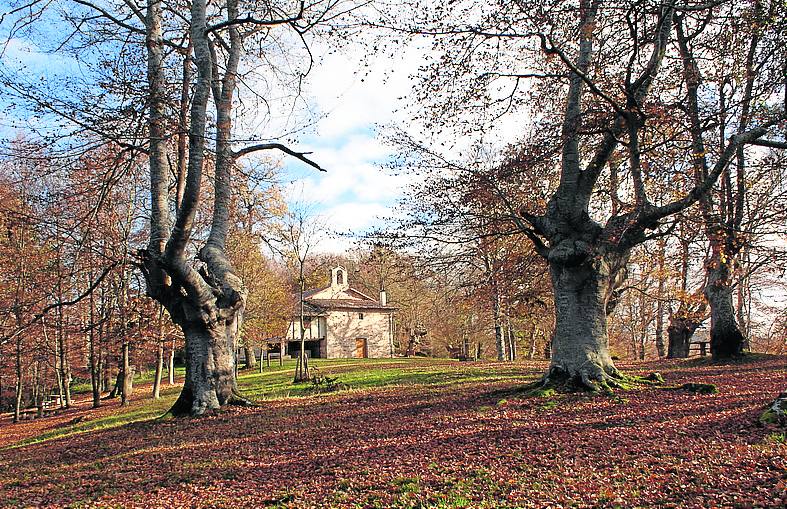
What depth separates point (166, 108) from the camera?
9742 millimetres

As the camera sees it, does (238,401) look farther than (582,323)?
Yes

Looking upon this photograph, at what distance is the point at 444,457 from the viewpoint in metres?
5.82

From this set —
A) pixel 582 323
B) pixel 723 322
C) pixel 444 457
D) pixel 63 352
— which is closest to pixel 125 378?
pixel 63 352

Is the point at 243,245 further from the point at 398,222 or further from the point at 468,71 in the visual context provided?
the point at 468,71

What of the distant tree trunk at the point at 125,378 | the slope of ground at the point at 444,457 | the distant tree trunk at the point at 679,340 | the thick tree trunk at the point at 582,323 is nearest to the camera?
the slope of ground at the point at 444,457

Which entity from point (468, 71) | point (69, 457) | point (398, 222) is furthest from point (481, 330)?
point (69, 457)

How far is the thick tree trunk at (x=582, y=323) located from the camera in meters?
9.53

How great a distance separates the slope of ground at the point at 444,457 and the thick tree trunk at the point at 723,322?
514 centimetres

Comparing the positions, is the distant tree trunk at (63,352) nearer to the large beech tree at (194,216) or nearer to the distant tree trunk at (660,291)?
the large beech tree at (194,216)

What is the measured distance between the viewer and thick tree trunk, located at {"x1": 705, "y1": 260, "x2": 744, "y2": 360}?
1470cm

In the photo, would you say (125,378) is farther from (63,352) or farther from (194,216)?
(194,216)

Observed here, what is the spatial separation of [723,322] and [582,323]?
8127 mm

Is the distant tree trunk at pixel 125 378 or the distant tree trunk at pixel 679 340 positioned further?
the distant tree trunk at pixel 679 340

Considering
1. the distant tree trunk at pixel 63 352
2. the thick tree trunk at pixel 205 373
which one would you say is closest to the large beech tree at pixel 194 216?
the thick tree trunk at pixel 205 373
